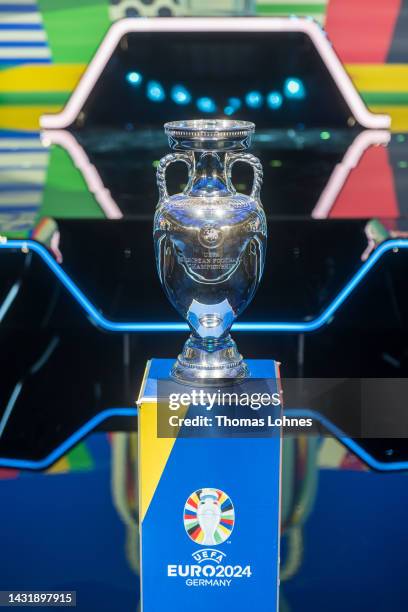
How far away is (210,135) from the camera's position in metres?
1.32

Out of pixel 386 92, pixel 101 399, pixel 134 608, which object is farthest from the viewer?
pixel 386 92

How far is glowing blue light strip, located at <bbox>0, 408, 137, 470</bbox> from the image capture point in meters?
1.82

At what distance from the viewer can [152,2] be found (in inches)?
153

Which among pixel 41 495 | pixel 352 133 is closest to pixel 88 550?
pixel 41 495

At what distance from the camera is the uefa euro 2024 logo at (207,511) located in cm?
129

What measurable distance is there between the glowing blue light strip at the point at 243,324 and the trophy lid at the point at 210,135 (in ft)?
2.60

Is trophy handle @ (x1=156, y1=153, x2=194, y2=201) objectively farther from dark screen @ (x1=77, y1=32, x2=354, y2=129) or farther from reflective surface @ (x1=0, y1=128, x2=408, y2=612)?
dark screen @ (x1=77, y1=32, x2=354, y2=129)

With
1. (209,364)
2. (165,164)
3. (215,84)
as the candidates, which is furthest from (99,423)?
(215,84)

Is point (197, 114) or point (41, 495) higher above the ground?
point (197, 114)

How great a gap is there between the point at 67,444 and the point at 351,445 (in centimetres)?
63

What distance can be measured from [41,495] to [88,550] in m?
→ 0.21

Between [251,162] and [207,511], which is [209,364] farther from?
[251,162]

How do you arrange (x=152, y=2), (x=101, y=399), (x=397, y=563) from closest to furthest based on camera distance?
(x=397, y=563)
(x=101, y=399)
(x=152, y=2)

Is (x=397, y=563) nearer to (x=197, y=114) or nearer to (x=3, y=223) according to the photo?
(x=3, y=223)
